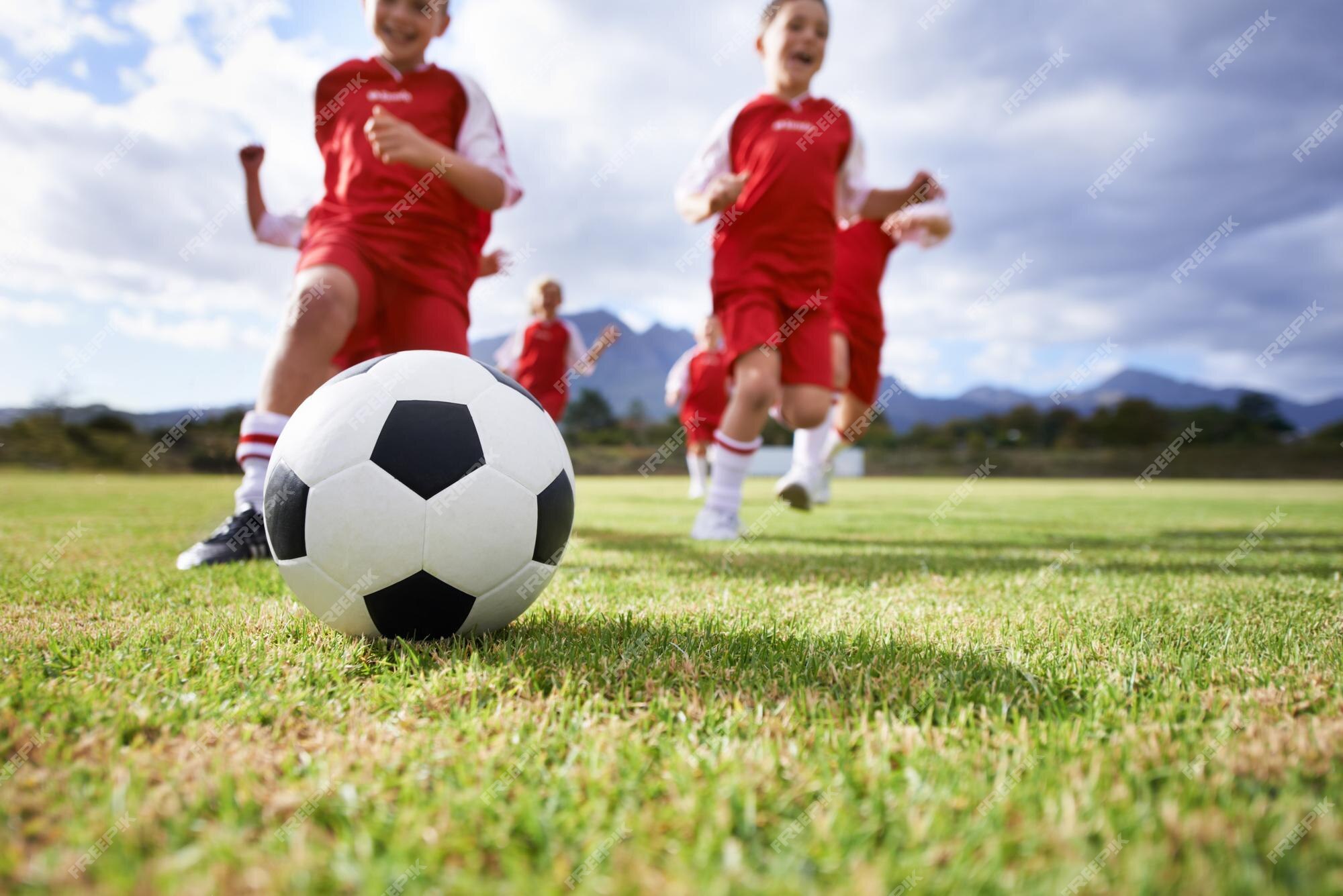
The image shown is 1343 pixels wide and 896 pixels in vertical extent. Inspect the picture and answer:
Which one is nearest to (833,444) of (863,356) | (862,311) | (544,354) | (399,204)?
(863,356)

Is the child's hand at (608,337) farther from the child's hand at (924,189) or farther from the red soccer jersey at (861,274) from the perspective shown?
the child's hand at (924,189)

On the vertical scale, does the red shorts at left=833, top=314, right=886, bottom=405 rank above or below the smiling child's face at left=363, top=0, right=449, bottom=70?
below

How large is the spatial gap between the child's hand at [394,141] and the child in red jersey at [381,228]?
0.14 ft

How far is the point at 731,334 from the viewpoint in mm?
4289

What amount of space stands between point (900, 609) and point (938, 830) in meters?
1.39

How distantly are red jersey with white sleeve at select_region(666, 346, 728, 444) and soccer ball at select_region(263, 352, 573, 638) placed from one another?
8623 millimetres

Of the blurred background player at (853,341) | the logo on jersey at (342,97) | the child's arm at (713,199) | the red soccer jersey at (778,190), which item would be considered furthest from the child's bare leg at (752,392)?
the logo on jersey at (342,97)

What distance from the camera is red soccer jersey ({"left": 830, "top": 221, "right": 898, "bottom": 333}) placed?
6.05 meters

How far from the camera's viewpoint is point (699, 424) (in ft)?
35.0

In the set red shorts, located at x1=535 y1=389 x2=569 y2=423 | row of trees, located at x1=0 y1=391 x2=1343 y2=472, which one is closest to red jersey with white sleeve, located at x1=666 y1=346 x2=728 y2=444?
red shorts, located at x1=535 y1=389 x2=569 y2=423

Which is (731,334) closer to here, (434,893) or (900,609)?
(900,609)

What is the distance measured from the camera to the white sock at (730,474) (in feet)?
14.7

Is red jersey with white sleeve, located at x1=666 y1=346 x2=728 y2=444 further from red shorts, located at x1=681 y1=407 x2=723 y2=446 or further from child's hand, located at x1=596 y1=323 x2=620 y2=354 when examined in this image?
child's hand, located at x1=596 y1=323 x2=620 y2=354

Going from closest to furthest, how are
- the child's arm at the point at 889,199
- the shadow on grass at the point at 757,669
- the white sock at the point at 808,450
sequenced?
1. the shadow on grass at the point at 757,669
2. the child's arm at the point at 889,199
3. the white sock at the point at 808,450
